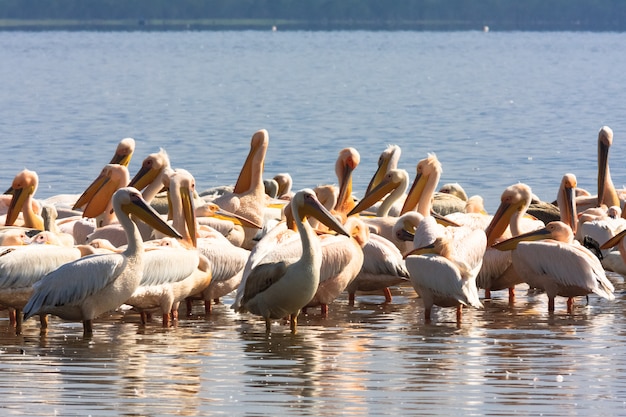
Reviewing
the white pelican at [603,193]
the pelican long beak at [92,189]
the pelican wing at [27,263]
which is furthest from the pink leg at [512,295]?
the pelican long beak at [92,189]

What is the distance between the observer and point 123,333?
301 inches

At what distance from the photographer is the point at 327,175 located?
1731 centimetres

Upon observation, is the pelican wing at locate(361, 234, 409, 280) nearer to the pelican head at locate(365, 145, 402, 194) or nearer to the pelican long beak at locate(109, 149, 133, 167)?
the pelican head at locate(365, 145, 402, 194)

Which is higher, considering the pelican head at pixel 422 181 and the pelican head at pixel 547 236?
the pelican head at pixel 422 181

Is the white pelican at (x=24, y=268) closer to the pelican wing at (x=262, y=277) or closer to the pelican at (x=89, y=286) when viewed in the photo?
the pelican at (x=89, y=286)

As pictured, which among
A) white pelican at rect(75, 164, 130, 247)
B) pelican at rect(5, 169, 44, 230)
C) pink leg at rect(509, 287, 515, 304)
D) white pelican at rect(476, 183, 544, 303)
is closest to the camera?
white pelican at rect(476, 183, 544, 303)

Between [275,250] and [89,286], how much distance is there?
116cm

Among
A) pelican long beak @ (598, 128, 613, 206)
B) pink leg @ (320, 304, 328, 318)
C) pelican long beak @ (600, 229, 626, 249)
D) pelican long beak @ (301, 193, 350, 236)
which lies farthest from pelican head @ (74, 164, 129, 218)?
pelican long beak @ (598, 128, 613, 206)

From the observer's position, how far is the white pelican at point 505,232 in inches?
348

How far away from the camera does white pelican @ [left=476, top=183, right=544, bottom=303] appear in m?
8.84

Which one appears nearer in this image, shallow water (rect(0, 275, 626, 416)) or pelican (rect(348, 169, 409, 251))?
shallow water (rect(0, 275, 626, 416))

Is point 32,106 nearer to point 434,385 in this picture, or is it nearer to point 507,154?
point 507,154
